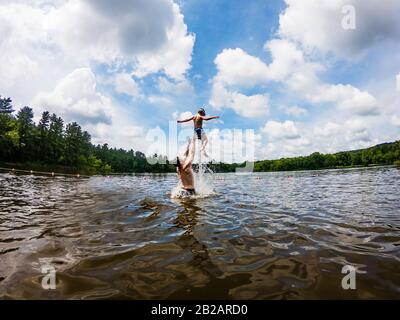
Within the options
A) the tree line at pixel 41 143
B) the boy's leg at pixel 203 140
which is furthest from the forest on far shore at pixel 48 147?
the boy's leg at pixel 203 140

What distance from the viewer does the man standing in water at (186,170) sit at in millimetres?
13797

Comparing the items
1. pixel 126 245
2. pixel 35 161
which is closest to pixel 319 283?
pixel 126 245

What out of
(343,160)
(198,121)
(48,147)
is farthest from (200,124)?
(343,160)

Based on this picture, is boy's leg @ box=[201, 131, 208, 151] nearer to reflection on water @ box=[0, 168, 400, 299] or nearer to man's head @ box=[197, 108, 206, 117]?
man's head @ box=[197, 108, 206, 117]

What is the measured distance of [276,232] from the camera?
6715mm

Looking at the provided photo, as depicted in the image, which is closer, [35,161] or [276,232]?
[276,232]

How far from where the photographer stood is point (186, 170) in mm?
13875

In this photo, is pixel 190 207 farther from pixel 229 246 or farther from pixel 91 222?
pixel 229 246

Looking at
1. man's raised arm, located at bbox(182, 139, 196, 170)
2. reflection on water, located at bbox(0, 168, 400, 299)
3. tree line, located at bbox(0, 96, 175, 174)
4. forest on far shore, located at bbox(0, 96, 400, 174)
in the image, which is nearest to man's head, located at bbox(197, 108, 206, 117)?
man's raised arm, located at bbox(182, 139, 196, 170)

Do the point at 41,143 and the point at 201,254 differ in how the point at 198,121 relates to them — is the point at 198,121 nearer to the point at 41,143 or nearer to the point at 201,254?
the point at 201,254

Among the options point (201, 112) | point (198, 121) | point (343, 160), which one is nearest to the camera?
point (198, 121)

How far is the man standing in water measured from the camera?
13.8m

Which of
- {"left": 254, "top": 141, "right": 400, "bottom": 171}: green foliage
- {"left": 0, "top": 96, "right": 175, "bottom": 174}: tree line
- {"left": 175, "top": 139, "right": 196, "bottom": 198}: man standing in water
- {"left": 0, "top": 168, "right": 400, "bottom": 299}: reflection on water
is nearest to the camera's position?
{"left": 0, "top": 168, "right": 400, "bottom": 299}: reflection on water

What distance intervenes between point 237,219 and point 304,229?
2226 mm
